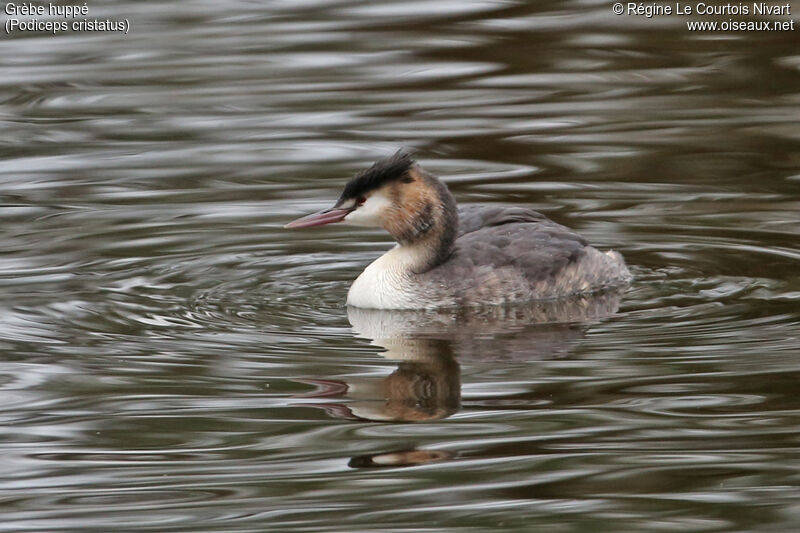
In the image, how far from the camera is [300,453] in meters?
6.88

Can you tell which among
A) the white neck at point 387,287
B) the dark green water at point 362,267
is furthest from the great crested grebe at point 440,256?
Answer: the dark green water at point 362,267

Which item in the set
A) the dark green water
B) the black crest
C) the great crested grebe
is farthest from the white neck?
the black crest

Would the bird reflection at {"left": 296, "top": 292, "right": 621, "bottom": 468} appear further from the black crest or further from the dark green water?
the black crest

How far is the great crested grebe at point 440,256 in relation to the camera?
9508 mm

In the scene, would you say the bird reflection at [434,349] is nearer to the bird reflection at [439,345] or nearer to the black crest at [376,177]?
the bird reflection at [439,345]

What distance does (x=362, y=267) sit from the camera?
10516 mm

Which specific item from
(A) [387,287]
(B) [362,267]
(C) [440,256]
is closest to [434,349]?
(A) [387,287]

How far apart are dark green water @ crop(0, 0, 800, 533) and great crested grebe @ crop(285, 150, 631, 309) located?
0.27m

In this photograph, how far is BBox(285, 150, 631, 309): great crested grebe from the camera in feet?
31.2

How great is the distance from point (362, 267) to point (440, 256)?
0.96 m

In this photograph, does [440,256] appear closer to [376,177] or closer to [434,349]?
[376,177]

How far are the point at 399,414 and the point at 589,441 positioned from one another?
0.95 metres

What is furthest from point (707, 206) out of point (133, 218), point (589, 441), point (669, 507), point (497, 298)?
point (669, 507)

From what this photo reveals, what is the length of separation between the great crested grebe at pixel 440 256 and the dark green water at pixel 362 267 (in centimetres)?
27
